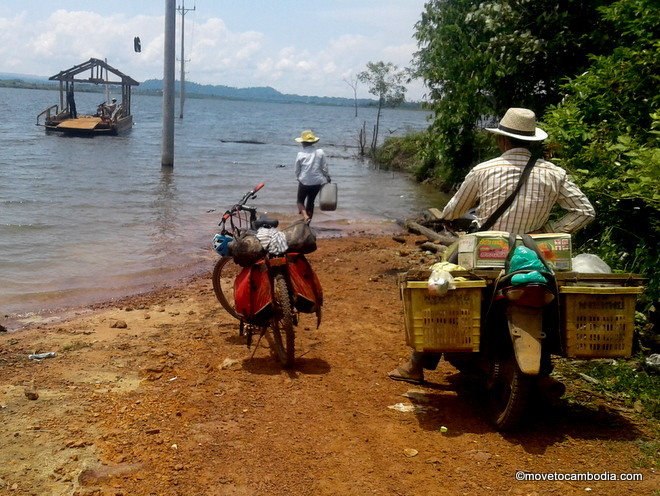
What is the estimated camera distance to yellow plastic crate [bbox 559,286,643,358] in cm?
400

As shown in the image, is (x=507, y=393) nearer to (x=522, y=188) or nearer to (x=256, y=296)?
(x=522, y=188)

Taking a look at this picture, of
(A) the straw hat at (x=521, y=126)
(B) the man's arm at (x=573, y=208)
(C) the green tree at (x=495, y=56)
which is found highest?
(C) the green tree at (x=495, y=56)

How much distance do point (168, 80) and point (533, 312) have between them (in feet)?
68.2

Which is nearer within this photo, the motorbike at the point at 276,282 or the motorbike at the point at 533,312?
the motorbike at the point at 533,312

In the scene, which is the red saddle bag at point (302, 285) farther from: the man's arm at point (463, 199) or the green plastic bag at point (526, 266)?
the green plastic bag at point (526, 266)

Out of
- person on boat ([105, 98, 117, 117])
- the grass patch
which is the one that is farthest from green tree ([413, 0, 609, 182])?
person on boat ([105, 98, 117, 117])

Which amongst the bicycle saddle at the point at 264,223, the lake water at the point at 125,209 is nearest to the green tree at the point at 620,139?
the bicycle saddle at the point at 264,223

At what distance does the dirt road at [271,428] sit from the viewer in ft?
12.2

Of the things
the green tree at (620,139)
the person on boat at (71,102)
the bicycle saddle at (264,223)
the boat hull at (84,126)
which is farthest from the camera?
the person on boat at (71,102)

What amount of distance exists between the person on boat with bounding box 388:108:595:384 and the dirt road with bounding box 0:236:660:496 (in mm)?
1194

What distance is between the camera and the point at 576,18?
482 inches

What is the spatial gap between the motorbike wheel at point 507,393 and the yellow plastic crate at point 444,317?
304mm

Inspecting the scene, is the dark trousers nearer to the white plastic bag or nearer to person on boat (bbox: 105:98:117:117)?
the white plastic bag

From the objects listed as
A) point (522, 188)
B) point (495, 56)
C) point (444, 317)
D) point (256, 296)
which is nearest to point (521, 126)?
point (522, 188)
